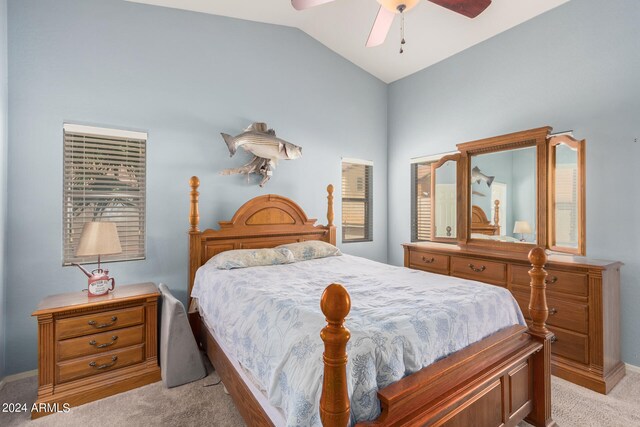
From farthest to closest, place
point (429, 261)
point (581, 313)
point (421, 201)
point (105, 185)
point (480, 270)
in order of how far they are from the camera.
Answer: point (421, 201) < point (429, 261) < point (480, 270) < point (105, 185) < point (581, 313)

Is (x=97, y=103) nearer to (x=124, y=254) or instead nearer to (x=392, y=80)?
(x=124, y=254)

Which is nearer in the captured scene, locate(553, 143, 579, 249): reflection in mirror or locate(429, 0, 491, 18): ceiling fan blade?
locate(429, 0, 491, 18): ceiling fan blade

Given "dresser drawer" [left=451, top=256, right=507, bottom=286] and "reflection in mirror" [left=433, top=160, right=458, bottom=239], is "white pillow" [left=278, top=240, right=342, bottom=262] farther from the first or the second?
"reflection in mirror" [left=433, top=160, right=458, bottom=239]

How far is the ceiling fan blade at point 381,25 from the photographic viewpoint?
241 centimetres

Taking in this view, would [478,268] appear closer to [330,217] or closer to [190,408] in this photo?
[330,217]

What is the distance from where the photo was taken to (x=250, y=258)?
9.70 feet

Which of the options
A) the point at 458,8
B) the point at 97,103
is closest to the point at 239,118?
the point at 97,103

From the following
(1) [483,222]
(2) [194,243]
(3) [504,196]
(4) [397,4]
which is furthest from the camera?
(1) [483,222]

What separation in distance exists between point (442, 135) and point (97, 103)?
393 centimetres

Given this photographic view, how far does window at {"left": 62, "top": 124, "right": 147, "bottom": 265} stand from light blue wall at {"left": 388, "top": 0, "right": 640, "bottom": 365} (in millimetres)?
3724

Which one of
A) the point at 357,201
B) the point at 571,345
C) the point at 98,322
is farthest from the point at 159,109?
the point at 571,345

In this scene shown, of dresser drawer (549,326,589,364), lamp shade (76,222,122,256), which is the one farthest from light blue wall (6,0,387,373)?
dresser drawer (549,326,589,364)

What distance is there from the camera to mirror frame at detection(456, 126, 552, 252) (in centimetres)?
299

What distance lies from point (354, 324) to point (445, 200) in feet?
9.67
